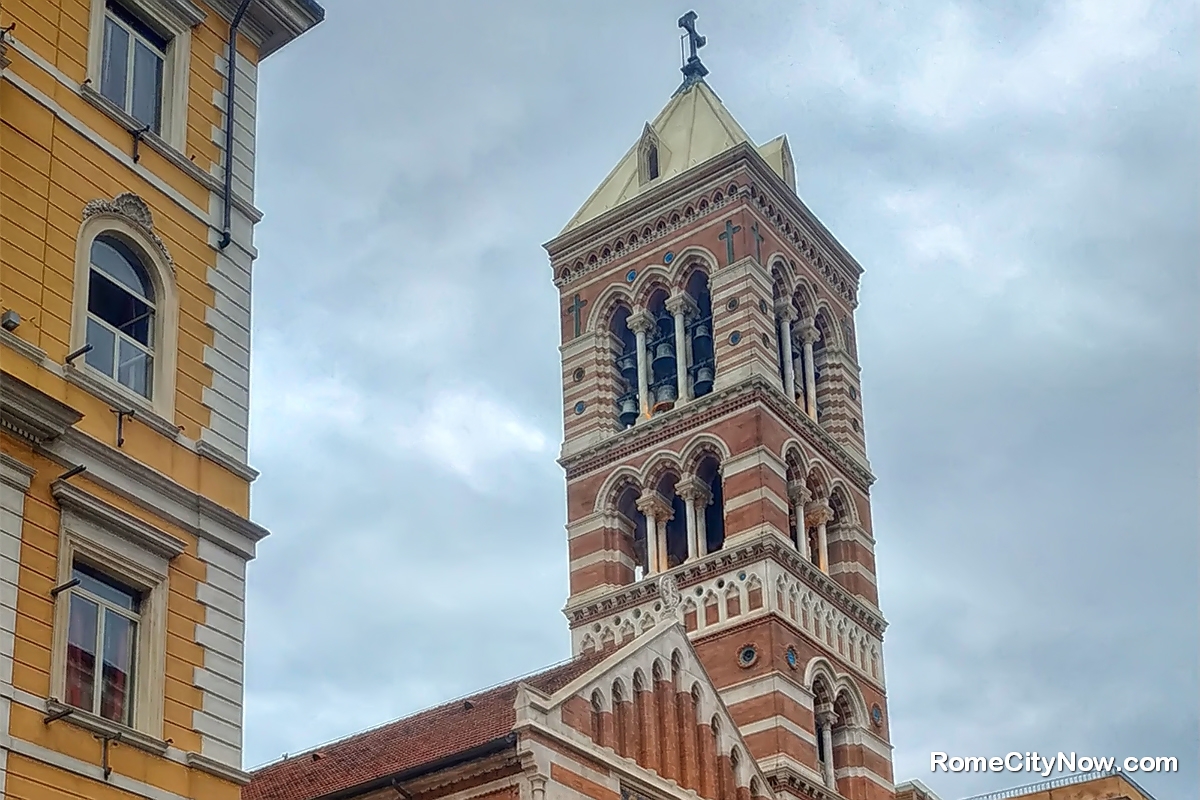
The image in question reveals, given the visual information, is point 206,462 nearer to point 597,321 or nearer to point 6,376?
point 6,376

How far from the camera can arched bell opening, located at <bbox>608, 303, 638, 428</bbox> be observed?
168ft

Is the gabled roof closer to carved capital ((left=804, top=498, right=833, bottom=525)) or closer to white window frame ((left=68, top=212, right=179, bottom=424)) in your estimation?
carved capital ((left=804, top=498, right=833, bottom=525))

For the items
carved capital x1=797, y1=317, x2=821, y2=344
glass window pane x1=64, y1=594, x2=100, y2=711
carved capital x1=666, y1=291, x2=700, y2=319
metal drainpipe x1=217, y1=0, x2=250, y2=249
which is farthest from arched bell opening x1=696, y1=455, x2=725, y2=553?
glass window pane x1=64, y1=594, x2=100, y2=711

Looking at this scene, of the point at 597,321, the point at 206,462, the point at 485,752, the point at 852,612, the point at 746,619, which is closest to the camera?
the point at 206,462

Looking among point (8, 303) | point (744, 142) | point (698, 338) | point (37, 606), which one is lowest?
point (37, 606)

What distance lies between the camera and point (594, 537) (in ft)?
161

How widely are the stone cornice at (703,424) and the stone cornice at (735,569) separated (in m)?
4.00

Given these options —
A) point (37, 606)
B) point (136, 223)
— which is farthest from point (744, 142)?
point (37, 606)

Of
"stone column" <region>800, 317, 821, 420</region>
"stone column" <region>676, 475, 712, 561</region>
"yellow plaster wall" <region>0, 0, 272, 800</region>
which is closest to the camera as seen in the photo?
"yellow plaster wall" <region>0, 0, 272, 800</region>

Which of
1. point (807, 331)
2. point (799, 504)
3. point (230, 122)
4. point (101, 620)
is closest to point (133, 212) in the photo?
point (230, 122)

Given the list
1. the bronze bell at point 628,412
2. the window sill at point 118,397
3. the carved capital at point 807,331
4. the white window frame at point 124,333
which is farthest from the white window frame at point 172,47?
the carved capital at point 807,331

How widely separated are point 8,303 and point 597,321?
3561cm

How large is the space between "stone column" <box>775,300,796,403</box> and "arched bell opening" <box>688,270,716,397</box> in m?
2.15

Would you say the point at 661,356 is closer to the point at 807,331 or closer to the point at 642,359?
the point at 642,359
